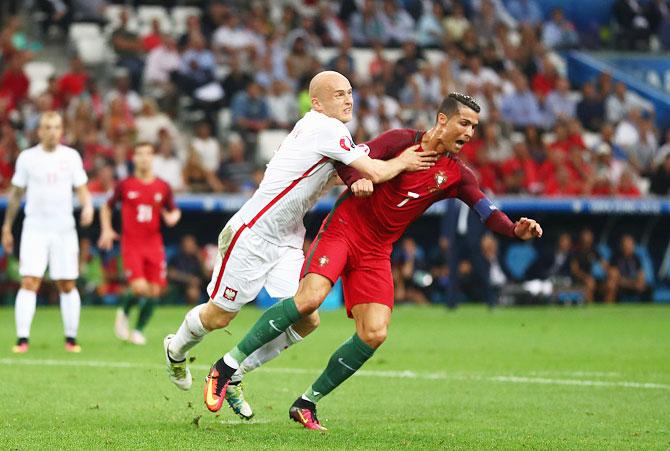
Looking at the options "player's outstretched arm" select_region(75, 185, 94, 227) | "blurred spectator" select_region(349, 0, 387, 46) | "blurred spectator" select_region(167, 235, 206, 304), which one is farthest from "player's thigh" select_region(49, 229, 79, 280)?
"blurred spectator" select_region(349, 0, 387, 46)

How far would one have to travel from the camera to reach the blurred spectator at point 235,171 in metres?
23.2

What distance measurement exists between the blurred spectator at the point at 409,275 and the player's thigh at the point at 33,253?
10686 mm

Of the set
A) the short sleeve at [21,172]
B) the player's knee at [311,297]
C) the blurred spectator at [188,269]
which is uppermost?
the player's knee at [311,297]

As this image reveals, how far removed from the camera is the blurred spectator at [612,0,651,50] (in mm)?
30875

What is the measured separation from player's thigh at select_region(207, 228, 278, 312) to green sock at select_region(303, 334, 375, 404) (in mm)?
724

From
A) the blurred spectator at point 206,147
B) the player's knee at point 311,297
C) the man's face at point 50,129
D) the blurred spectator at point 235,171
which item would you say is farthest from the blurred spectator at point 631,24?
the player's knee at point 311,297

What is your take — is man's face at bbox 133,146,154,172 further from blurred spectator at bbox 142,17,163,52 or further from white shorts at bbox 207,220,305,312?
blurred spectator at bbox 142,17,163,52

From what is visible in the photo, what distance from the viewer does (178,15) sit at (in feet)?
88.2

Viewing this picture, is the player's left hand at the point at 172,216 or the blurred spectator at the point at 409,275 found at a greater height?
the player's left hand at the point at 172,216

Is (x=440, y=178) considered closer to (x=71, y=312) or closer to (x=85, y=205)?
(x=85, y=205)

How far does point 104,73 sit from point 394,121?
5.73 metres

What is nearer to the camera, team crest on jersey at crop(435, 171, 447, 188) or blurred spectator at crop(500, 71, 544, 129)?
team crest on jersey at crop(435, 171, 447, 188)

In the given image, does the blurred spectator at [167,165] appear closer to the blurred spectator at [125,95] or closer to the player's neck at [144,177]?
the blurred spectator at [125,95]

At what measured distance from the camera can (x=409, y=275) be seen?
944 inches
